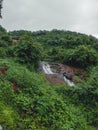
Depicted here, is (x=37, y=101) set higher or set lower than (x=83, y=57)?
lower

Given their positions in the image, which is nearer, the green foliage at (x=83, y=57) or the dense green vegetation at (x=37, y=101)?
the dense green vegetation at (x=37, y=101)

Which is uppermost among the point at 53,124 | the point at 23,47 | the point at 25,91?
the point at 23,47

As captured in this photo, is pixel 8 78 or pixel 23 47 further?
pixel 23 47

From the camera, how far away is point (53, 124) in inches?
655

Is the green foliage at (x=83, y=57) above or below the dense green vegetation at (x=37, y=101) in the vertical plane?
above

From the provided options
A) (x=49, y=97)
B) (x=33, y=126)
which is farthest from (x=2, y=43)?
(x=33, y=126)

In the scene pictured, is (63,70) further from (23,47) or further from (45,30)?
(45,30)

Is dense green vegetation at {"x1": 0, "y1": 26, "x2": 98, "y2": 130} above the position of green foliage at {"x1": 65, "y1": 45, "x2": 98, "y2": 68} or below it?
below

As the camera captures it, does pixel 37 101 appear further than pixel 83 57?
No

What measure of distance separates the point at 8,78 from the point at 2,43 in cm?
1384

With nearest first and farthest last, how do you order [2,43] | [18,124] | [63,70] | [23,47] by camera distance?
[18,124] → [23,47] → [63,70] → [2,43]

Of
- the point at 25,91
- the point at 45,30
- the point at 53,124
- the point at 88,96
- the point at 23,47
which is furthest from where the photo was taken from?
the point at 45,30

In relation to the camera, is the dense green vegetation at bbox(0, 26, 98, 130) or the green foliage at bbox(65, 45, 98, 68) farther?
the green foliage at bbox(65, 45, 98, 68)

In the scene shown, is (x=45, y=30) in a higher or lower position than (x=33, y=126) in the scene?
higher
